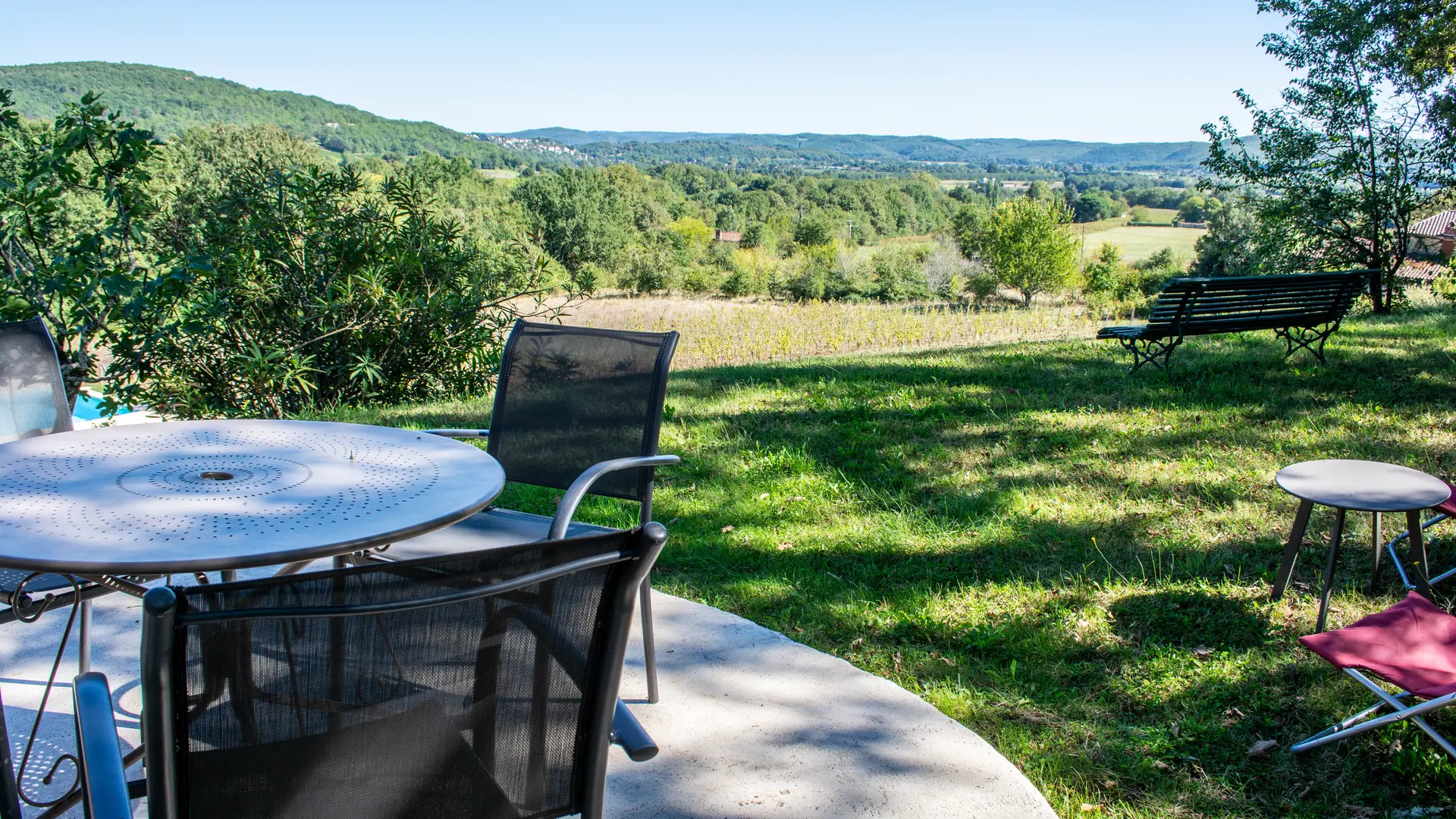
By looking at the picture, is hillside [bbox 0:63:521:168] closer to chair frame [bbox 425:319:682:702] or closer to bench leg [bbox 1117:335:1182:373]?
bench leg [bbox 1117:335:1182:373]

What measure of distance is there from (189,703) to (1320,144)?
14.3m

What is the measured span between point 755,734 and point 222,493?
137cm

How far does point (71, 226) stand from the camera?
19.3 ft

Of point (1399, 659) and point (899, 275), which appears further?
point (899, 275)

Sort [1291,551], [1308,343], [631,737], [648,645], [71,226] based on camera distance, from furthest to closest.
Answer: [1308,343] < [71,226] < [1291,551] < [648,645] < [631,737]

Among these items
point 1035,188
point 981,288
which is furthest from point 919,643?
point 1035,188

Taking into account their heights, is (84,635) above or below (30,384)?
below

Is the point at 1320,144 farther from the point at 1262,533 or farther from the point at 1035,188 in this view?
the point at 1035,188

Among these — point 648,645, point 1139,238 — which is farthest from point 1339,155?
point 1139,238

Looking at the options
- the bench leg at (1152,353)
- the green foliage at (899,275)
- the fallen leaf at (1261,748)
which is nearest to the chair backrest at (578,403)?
the fallen leaf at (1261,748)

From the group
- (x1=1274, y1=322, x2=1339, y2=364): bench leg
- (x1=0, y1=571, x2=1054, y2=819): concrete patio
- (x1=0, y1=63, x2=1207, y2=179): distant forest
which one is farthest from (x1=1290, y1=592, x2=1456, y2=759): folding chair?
(x1=0, y1=63, x2=1207, y2=179): distant forest

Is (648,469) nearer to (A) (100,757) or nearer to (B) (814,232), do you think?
(A) (100,757)

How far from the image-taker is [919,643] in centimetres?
296

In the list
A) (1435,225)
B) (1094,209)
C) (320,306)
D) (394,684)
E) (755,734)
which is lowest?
(755,734)
